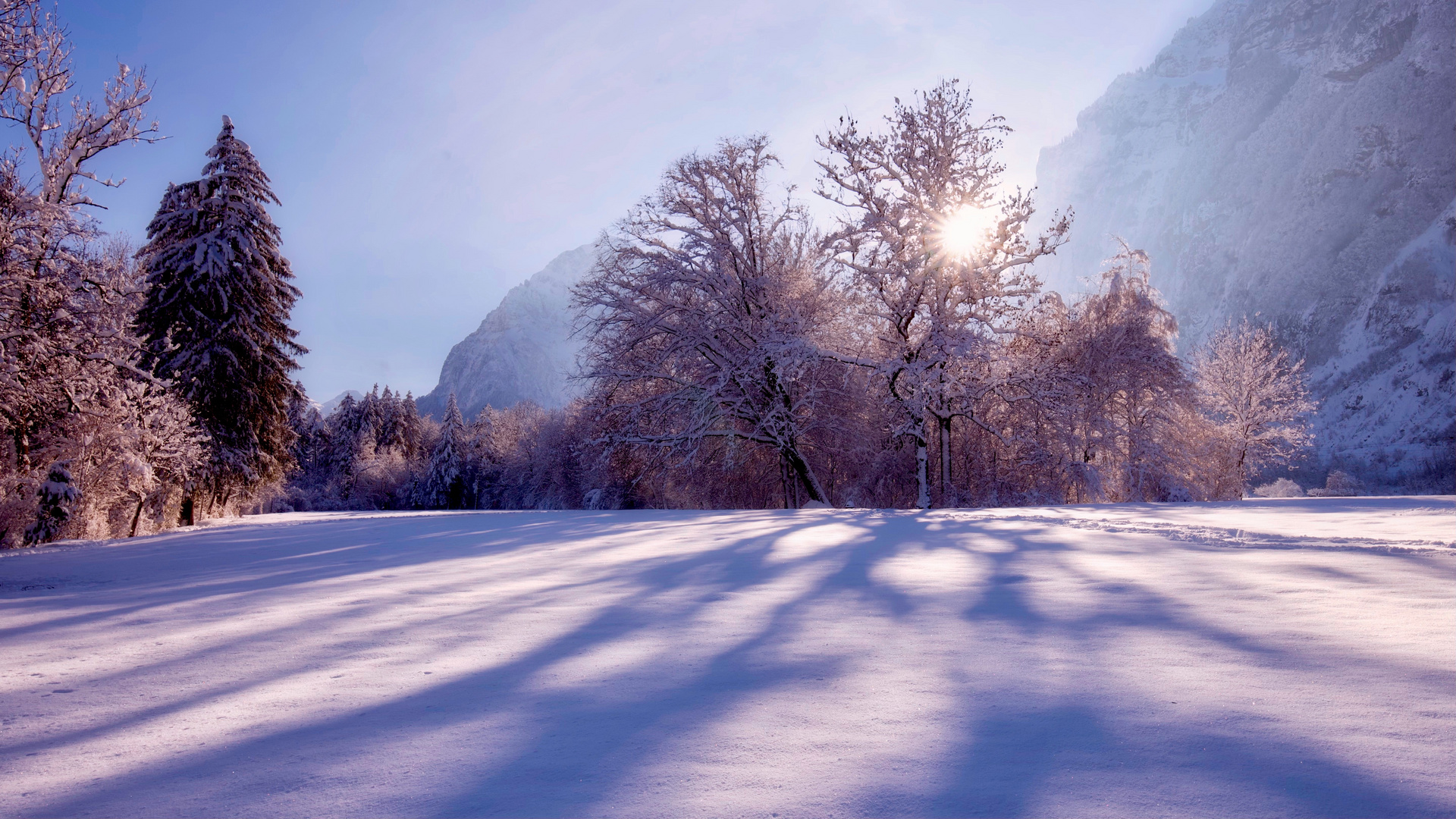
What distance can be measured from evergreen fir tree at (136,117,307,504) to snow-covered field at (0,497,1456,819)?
41.0 feet

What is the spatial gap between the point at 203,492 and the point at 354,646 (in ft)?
56.8

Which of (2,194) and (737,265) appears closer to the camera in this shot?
(2,194)

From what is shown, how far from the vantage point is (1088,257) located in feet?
481

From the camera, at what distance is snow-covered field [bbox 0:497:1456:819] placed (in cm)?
149

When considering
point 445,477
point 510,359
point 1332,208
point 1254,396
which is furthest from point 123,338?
point 510,359

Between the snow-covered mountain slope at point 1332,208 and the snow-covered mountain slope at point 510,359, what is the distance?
114170mm

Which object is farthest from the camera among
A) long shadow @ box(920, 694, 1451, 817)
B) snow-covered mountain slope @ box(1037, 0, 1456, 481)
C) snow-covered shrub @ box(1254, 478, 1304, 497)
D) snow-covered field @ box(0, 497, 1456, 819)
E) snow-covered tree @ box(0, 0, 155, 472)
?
snow-covered mountain slope @ box(1037, 0, 1456, 481)

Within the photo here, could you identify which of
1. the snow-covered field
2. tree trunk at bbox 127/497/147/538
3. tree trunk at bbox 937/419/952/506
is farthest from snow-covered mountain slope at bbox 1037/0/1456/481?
tree trunk at bbox 127/497/147/538

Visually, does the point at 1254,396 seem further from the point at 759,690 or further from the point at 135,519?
the point at 135,519

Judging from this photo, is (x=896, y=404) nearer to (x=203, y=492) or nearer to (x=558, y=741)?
(x=558, y=741)

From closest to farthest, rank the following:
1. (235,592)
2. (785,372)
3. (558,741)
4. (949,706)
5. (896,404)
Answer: (558,741) → (949,706) → (235,592) → (785,372) → (896,404)

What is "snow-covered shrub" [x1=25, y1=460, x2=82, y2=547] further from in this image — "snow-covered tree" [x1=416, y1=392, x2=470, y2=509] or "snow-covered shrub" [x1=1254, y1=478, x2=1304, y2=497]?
"snow-covered tree" [x1=416, y1=392, x2=470, y2=509]

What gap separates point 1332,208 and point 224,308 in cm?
12207

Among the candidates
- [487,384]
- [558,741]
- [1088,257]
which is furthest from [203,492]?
[1088,257]
